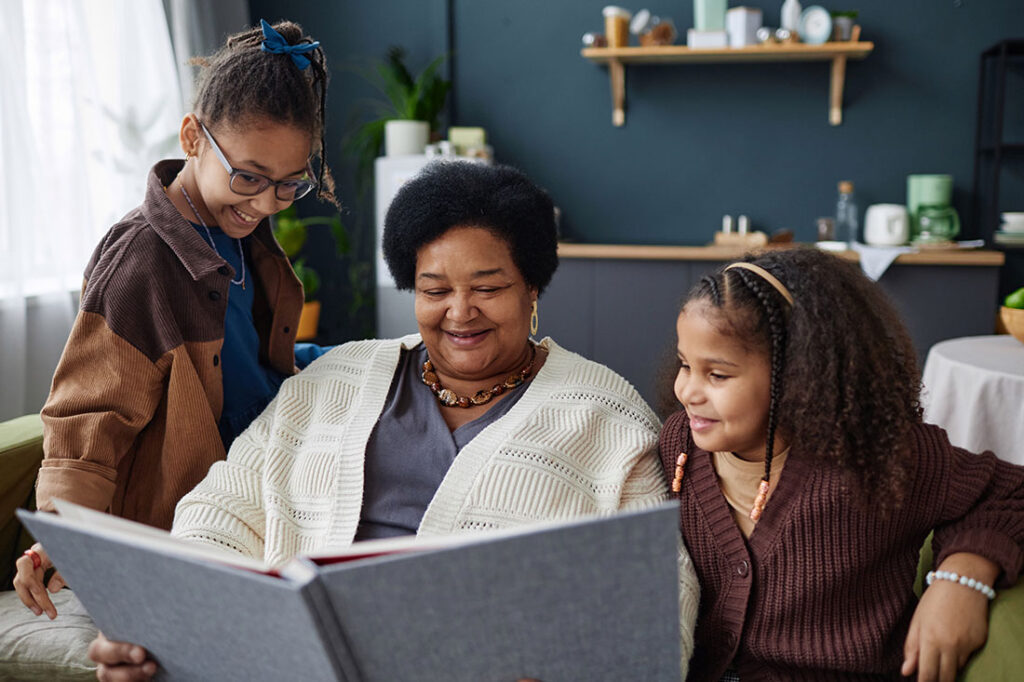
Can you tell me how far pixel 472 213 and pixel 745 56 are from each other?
3077 millimetres

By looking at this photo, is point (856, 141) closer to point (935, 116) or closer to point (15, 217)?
point (935, 116)

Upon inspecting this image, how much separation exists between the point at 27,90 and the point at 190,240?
1893 mm

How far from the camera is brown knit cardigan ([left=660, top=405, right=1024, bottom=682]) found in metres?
1.10

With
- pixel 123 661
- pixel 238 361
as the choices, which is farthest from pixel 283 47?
pixel 123 661

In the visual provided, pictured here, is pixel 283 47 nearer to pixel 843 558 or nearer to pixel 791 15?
pixel 843 558

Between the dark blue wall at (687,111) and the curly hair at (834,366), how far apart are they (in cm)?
317

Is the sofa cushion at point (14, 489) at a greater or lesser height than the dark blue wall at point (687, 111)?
lesser

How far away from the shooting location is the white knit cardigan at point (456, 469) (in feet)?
4.03

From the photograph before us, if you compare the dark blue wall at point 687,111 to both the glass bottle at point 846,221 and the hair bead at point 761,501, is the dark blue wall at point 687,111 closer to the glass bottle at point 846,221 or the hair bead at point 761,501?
the glass bottle at point 846,221

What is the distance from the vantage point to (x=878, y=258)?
3590 millimetres

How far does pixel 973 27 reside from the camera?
399 cm

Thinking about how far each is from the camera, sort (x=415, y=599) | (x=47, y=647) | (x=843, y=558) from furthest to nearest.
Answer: (x=47, y=647) → (x=843, y=558) → (x=415, y=599)

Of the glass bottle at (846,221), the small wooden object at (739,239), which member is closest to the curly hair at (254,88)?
the small wooden object at (739,239)

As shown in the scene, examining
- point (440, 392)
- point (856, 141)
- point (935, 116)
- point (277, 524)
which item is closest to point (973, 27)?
point (935, 116)
